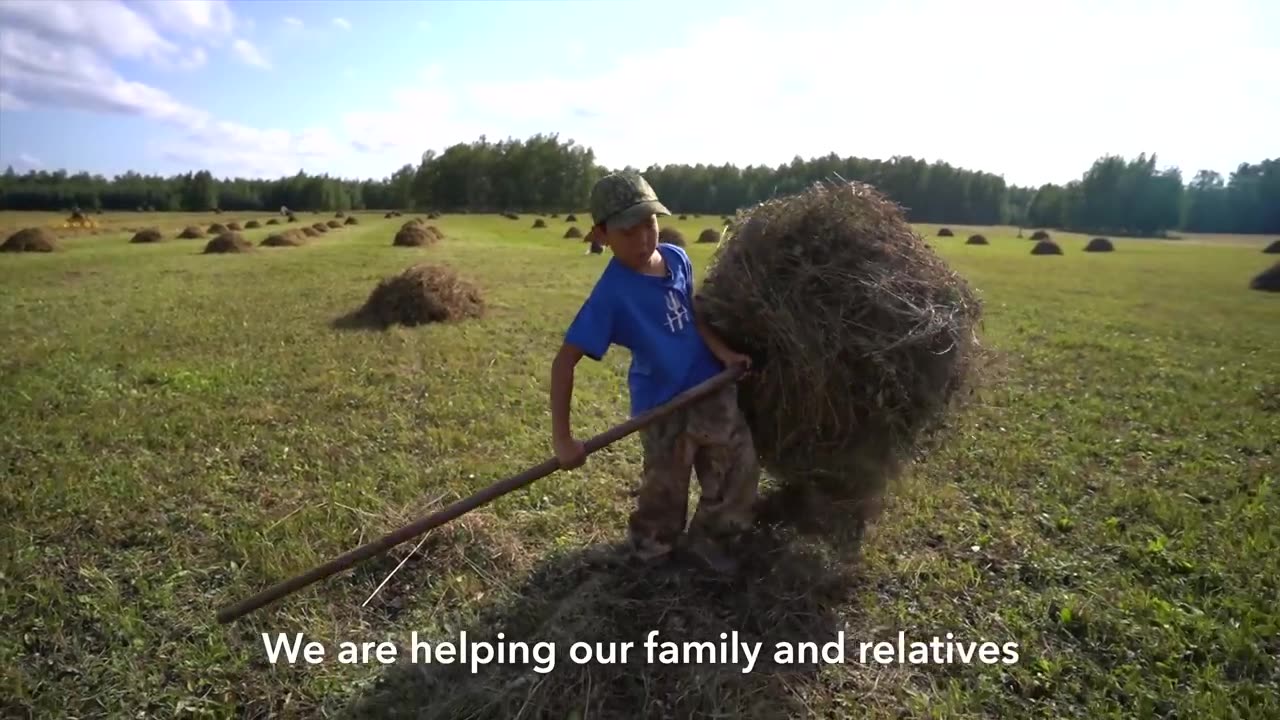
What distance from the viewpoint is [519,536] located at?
410 cm

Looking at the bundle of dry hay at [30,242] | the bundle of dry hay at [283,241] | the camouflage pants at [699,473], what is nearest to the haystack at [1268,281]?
the camouflage pants at [699,473]

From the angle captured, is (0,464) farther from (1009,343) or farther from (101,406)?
(1009,343)

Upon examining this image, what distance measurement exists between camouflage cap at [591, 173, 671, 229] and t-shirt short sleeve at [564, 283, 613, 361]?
30 cm

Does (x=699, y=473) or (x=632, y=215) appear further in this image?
(x=699, y=473)

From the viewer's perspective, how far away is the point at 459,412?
6371 millimetres

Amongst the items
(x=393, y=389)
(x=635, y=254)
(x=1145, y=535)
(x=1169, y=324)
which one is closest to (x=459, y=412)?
(x=393, y=389)

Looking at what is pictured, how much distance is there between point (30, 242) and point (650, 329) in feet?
98.0

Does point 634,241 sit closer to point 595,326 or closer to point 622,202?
point 622,202

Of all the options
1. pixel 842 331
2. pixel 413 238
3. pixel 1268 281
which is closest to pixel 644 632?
pixel 842 331

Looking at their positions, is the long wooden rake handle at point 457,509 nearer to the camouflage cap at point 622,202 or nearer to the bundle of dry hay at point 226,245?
the camouflage cap at point 622,202

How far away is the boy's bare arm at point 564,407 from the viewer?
3.02m

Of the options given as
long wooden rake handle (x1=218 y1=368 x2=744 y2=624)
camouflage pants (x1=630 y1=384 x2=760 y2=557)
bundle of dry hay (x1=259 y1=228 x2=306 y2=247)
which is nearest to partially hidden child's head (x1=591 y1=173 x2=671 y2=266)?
long wooden rake handle (x1=218 y1=368 x2=744 y2=624)

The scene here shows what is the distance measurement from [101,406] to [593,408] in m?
4.36

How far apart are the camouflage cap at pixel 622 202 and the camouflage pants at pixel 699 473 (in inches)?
36.4
